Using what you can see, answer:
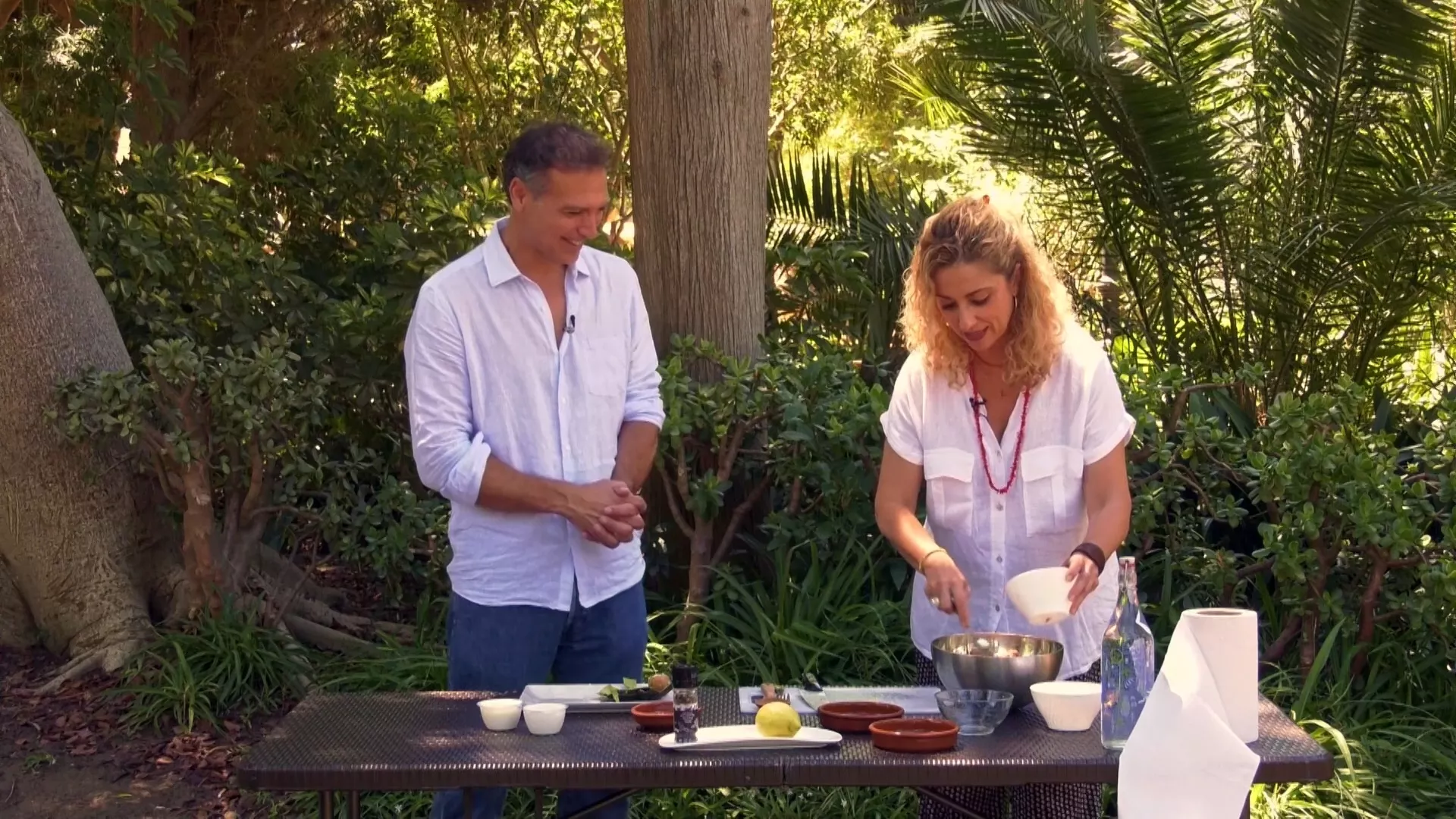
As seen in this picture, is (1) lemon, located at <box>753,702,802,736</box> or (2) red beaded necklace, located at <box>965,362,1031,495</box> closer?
(1) lemon, located at <box>753,702,802,736</box>

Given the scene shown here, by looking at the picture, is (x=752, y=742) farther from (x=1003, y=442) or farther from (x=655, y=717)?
(x=1003, y=442)

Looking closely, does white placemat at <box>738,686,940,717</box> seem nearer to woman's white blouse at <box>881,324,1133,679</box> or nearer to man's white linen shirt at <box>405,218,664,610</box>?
woman's white blouse at <box>881,324,1133,679</box>

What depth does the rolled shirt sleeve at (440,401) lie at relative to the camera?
330 centimetres

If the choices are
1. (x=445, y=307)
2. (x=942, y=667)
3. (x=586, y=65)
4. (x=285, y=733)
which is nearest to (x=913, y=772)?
(x=942, y=667)

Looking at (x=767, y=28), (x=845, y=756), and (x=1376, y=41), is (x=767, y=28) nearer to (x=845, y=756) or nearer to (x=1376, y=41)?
(x=1376, y=41)

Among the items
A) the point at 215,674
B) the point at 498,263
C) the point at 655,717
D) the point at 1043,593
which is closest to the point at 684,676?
the point at 655,717

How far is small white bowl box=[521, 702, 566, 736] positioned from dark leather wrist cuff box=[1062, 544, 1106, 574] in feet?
3.24

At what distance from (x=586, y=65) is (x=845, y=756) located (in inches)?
528

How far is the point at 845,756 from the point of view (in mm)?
2766

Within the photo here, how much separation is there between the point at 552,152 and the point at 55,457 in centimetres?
291

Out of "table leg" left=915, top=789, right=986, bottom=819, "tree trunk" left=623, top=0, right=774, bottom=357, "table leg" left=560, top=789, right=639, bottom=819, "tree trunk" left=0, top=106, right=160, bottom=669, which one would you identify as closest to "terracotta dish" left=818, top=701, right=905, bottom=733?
"table leg" left=915, top=789, right=986, bottom=819

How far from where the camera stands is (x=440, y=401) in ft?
11.0

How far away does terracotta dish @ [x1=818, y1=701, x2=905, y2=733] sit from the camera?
2945 mm

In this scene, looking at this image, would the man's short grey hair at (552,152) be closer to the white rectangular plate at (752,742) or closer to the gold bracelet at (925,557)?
the gold bracelet at (925,557)
